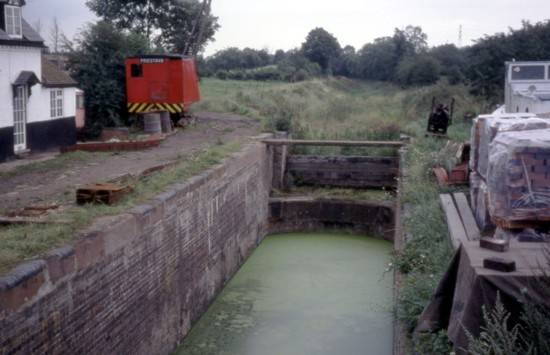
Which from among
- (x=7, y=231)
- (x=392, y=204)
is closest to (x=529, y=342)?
(x=7, y=231)

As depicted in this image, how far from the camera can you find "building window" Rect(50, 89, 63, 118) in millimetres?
17297

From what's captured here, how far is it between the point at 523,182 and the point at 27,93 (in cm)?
1235

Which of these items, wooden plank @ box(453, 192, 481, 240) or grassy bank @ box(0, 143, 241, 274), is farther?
wooden plank @ box(453, 192, 481, 240)

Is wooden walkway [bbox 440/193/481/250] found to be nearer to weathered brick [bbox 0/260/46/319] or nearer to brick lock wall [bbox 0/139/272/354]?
brick lock wall [bbox 0/139/272/354]

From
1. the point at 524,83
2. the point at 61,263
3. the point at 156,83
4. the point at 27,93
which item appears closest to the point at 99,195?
the point at 61,263

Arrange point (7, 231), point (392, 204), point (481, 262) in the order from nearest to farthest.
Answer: point (481, 262) → point (7, 231) → point (392, 204)

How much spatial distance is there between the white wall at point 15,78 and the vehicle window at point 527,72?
36.0ft

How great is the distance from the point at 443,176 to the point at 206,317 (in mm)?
4494

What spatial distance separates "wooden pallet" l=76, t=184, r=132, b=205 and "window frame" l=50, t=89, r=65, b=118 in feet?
30.6

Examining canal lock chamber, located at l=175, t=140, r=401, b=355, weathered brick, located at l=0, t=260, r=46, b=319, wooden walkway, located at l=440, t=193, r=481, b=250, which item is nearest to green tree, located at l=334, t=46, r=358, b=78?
canal lock chamber, located at l=175, t=140, r=401, b=355

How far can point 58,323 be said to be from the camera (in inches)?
244

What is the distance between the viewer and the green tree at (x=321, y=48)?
57531 mm

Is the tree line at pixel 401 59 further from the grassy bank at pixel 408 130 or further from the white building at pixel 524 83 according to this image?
the white building at pixel 524 83

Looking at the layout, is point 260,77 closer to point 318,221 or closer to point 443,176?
point 318,221
